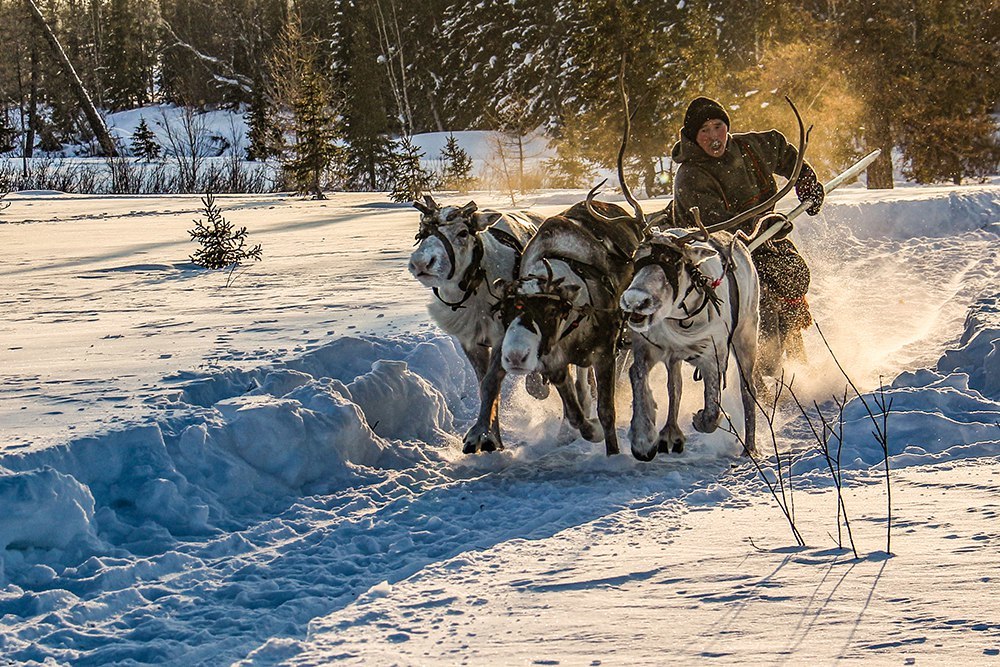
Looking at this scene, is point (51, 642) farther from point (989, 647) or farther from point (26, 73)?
point (26, 73)

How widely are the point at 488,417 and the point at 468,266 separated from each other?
0.90 m

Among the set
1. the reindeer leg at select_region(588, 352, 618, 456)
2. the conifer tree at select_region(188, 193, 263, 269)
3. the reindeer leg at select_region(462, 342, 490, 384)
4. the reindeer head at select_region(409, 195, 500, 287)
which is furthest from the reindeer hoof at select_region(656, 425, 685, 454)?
the conifer tree at select_region(188, 193, 263, 269)

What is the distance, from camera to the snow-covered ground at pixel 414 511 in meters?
3.47

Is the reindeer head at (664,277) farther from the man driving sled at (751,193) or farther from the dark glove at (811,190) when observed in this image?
the dark glove at (811,190)

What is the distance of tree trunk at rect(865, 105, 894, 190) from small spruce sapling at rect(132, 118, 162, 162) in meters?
29.1

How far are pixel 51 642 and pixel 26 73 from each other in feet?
213

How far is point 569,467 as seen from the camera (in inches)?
246

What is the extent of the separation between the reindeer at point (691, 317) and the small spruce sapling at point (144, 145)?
42.9 m

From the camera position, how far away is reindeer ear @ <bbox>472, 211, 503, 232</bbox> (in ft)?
20.9

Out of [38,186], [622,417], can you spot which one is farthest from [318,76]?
[622,417]

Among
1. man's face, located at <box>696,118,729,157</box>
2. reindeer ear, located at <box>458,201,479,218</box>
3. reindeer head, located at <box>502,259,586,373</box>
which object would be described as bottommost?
reindeer head, located at <box>502,259,586,373</box>

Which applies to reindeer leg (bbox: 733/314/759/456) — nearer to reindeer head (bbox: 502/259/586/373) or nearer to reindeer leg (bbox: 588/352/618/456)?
reindeer leg (bbox: 588/352/618/456)

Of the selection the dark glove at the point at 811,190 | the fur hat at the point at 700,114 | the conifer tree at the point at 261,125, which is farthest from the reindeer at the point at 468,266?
the conifer tree at the point at 261,125

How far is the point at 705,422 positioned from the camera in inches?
255
